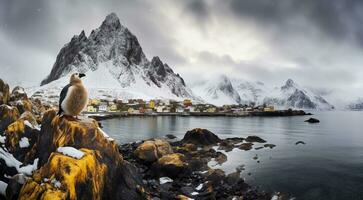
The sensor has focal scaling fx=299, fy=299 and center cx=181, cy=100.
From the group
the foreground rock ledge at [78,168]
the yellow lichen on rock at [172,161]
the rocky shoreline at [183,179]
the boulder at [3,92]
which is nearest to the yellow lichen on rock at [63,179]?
the foreground rock ledge at [78,168]

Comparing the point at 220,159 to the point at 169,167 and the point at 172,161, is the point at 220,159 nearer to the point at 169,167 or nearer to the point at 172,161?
the point at 172,161

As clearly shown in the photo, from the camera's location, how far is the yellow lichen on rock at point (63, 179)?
42.5 ft

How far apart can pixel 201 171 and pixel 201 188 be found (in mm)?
6358

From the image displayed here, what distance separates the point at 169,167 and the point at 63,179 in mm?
18225

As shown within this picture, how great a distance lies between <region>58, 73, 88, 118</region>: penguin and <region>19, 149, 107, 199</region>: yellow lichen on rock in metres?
2.44

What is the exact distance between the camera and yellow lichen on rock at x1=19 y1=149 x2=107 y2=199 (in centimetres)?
1295

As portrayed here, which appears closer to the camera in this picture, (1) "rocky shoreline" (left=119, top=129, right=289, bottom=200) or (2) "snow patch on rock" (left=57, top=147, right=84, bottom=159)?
(2) "snow patch on rock" (left=57, top=147, right=84, bottom=159)

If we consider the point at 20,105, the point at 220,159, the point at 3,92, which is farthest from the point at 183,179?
the point at 3,92

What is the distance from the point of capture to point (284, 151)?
178 ft

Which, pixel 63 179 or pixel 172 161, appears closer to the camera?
pixel 63 179

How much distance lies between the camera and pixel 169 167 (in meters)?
30.6

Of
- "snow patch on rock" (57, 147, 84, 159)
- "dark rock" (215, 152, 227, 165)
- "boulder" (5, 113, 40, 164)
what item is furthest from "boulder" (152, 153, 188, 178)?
"snow patch on rock" (57, 147, 84, 159)

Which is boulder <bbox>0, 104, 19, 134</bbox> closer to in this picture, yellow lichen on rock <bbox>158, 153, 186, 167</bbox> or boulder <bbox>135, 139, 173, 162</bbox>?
yellow lichen on rock <bbox>158, 153, 186, 167</bbox>

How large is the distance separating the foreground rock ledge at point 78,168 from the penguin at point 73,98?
0.69 meters
